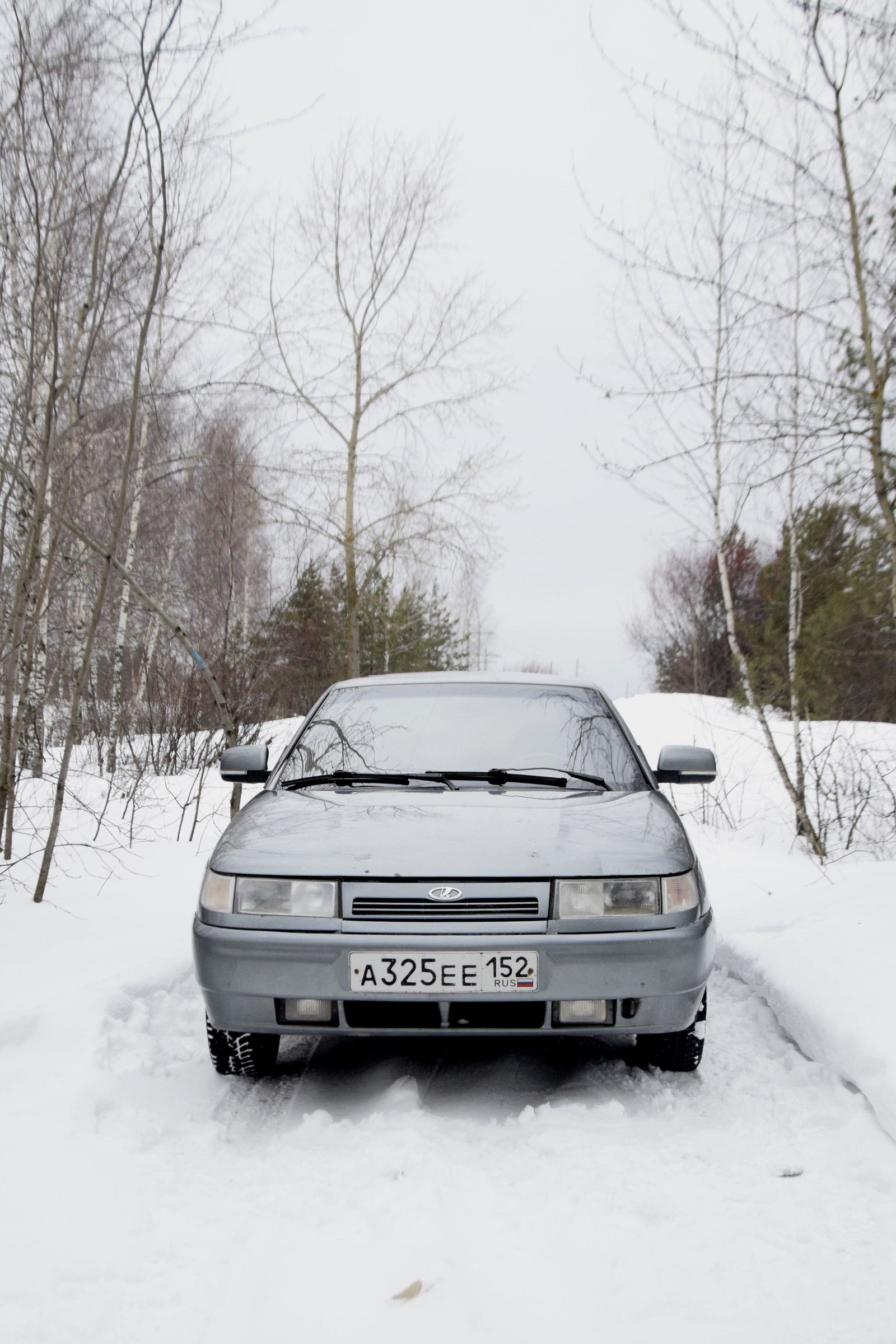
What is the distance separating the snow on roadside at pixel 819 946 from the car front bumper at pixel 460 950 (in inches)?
24.7

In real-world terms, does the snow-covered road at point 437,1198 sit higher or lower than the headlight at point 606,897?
lower

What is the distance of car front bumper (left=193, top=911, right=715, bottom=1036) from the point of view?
2.85m

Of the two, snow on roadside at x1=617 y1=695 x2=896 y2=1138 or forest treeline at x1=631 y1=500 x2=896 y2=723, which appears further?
forest treeline at x1=631 y1=500 x2=896 y2=723

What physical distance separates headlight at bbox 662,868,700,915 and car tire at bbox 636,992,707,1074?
0.39 metres

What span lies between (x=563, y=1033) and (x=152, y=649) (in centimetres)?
1899

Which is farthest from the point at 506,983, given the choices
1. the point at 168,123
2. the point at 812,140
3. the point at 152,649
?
the point at 152,649

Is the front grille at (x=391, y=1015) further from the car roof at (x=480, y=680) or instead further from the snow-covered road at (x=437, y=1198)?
the car roof at (x=480, y=680)

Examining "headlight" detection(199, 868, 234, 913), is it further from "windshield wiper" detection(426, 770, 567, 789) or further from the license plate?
"windshield wiper" detection(426, 770, 567, 789)

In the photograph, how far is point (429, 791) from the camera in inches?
141

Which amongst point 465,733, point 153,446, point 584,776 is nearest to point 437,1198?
point 584,776

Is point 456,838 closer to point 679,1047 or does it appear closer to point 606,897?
point 606,897

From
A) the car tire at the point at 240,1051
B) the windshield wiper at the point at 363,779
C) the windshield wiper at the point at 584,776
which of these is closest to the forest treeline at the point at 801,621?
the windshield wiper at the point at 584,776

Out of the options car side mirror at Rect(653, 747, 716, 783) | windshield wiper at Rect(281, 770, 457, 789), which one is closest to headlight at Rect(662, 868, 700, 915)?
windshield wiper at Rect(281, 770, 457, 789)

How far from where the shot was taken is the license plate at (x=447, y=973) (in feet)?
9.27
